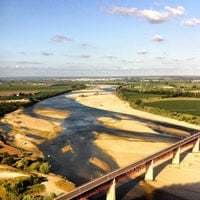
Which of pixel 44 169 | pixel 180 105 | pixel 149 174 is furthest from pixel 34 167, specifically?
pixel 180 105

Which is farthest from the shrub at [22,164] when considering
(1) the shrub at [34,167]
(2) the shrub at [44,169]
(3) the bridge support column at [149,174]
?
(3) the bridge support column at [149,174]

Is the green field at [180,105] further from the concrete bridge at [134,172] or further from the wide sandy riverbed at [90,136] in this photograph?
the concrete bridge at [134,172]

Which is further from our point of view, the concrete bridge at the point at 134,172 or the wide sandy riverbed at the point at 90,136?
the wide sandy riverbed at the point at 90,136

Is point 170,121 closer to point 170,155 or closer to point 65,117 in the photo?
point 65,117

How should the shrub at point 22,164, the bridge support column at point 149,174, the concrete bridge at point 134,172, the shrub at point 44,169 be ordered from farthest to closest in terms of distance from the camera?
the shrub at point 22,164 → the shrub at point 44,169 → the bridge support column at point 149,174 → the concrete bridge at point 134,172

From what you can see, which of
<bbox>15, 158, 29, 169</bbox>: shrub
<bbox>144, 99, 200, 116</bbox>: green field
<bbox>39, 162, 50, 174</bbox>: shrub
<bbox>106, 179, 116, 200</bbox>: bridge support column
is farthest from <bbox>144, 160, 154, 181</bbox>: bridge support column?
<bbox>144, 99, 200, 116</bbox>: green field

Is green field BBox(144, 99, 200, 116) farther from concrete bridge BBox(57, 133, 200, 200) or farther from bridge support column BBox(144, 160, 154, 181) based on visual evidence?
bridge support column BBox(144, 160, 154, 181)

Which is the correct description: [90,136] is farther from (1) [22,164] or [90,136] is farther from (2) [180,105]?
(2) [180,105]
